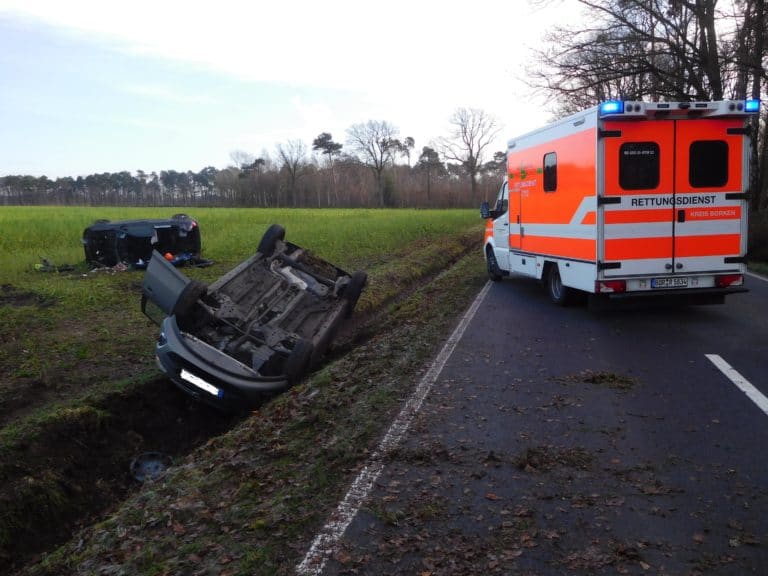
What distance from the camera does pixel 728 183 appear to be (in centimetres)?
956

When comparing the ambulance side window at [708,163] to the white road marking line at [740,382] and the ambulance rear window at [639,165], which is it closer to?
the ambulance rear window at [639,165]

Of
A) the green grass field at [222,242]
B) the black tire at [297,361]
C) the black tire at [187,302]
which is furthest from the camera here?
the green grass field at [222,242]

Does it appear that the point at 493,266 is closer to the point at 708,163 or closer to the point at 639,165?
the point at 639,165

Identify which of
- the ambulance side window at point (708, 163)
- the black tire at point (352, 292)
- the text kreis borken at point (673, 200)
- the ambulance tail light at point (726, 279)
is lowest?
the ambulance tail light at point (726, 279)

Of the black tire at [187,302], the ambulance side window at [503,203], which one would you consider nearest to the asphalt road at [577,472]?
Answer: the black tire at [187,302]

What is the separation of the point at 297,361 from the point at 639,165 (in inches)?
227

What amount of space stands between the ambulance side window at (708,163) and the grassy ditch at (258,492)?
209 inches

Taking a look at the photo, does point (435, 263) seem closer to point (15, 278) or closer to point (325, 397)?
point (15, 278)

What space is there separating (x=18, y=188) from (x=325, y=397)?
115288mm

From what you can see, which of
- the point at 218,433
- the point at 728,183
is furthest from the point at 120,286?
the point at 728,183

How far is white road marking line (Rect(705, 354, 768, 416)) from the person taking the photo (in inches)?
236

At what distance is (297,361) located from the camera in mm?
7336

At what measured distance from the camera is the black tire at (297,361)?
730 centimetres

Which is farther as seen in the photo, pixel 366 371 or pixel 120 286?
pixel 120 286
